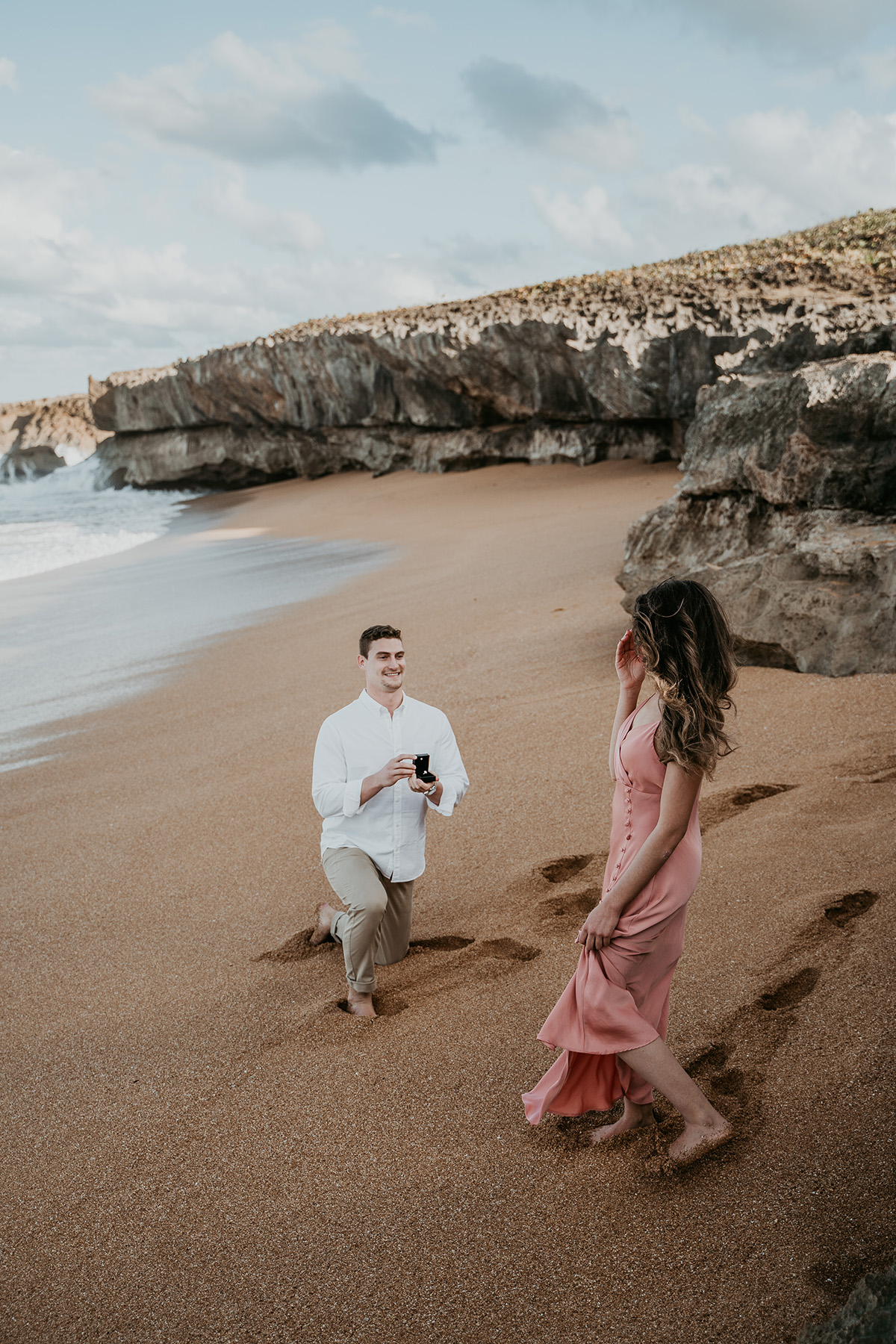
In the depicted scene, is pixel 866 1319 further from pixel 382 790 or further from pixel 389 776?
pixel 382 790

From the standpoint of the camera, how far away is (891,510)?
20.7 ft

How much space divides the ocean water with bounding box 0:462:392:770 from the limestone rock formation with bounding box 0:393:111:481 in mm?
15586

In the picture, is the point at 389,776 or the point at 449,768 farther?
the point at 449,768

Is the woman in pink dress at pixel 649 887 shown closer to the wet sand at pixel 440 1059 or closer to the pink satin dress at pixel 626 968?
the pink satin dress at pixel 626 968

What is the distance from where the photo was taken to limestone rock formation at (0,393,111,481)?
37469mm

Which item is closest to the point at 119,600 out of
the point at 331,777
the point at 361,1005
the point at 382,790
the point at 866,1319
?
the point at 331,777

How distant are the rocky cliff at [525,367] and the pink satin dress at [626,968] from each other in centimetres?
788

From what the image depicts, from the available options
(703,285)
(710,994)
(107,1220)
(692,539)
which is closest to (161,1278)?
(107,1220)

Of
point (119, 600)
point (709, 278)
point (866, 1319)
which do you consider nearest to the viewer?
point (866, 1319)

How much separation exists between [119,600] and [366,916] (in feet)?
35.2

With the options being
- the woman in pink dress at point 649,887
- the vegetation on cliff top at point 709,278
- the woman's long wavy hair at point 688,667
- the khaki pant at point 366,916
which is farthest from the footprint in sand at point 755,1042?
the vegetation on cliff top at point 709,278

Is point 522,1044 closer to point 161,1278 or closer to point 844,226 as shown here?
point 161,1278

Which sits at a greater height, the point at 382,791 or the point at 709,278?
the point at 709,278

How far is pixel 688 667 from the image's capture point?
7.46 feet
